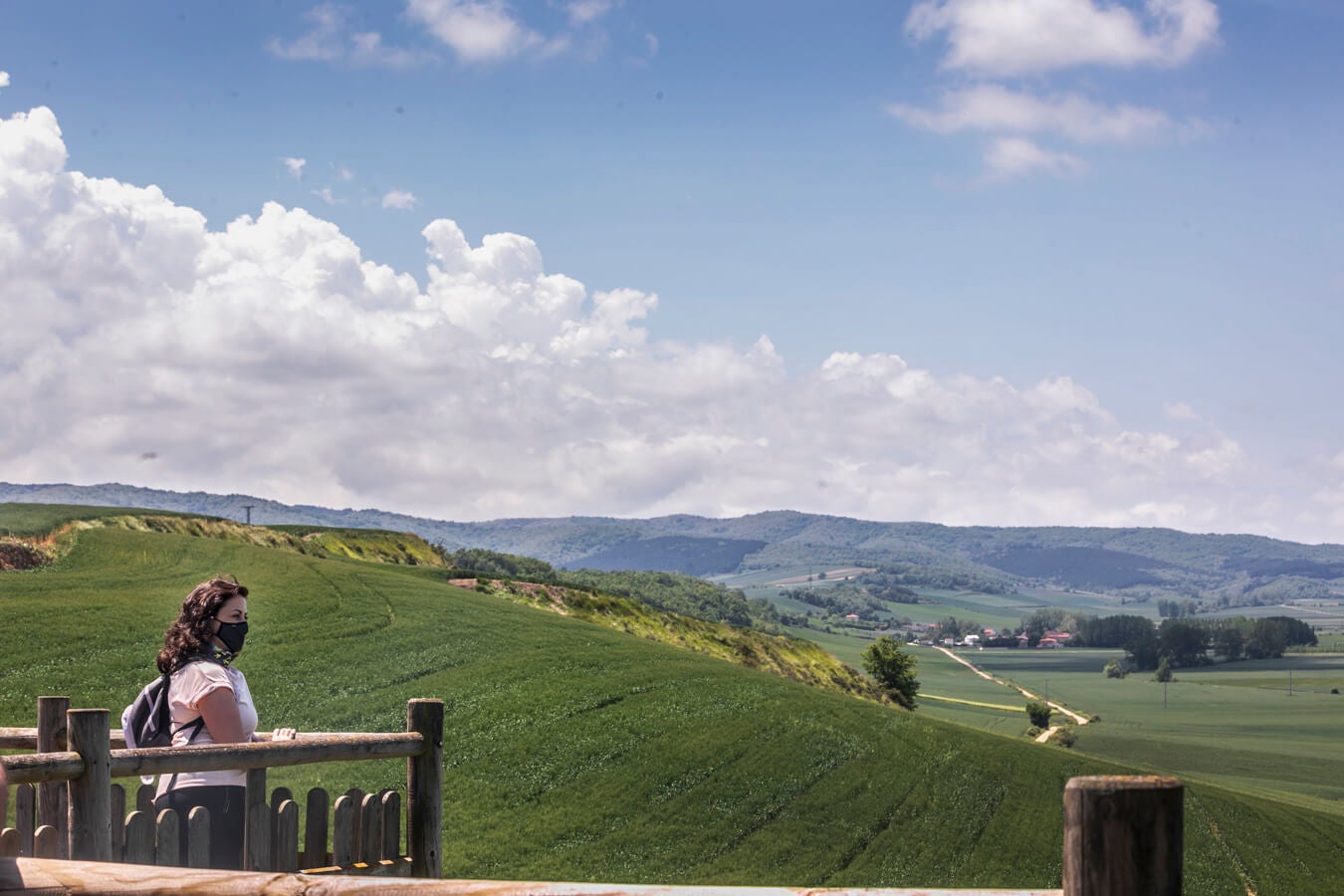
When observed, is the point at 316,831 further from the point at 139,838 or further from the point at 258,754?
the point at 139,838

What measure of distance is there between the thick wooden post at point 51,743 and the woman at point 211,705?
2.40ft

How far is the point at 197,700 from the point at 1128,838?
656cm

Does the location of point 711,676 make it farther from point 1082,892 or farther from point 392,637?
point 1082,892

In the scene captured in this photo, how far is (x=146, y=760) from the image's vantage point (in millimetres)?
7352

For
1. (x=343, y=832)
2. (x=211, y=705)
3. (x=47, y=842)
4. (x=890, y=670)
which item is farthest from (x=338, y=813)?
(x=890, y=670)

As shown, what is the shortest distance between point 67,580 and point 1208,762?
287ft

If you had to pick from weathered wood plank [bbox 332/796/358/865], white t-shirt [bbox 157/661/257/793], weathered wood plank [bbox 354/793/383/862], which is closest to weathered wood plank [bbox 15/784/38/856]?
white t-shirt [bbox 157/661/257/793]

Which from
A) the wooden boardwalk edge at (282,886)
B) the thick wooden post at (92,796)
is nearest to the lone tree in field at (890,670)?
the thick wooden post at (92,796)

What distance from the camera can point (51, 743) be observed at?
8805 millimetres

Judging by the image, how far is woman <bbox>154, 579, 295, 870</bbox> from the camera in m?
8.01

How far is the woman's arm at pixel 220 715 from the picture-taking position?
8172 millimetres

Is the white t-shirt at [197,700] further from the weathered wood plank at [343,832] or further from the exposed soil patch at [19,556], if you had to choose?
the exposed soil patch at [19,556]

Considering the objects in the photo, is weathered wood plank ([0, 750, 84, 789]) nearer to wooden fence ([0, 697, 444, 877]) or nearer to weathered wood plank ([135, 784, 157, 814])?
wooden fence ([0, 697, 444, 877])

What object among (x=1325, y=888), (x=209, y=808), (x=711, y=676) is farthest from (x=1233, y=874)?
(x=209, y=808)
